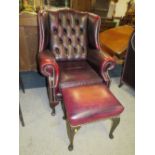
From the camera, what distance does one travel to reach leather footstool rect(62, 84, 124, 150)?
1316 mm

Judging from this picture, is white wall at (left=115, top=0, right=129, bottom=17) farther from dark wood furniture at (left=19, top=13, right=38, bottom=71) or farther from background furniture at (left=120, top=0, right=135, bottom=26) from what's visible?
dark wood furniture at (left=19, top=13, right=38, bottom=71)

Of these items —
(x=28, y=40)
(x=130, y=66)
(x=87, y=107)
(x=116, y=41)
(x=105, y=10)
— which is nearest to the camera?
(x=87, y=107)

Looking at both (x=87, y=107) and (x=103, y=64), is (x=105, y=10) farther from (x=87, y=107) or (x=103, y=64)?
(x=87, y=107)

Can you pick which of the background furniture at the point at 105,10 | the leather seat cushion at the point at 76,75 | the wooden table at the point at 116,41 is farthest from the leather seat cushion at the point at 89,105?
the background furniture at the point at 105,10

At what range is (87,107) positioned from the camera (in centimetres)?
133

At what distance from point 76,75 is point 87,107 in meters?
0.52

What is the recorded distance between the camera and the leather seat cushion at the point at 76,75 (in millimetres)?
1680

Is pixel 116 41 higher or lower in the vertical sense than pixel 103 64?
higher

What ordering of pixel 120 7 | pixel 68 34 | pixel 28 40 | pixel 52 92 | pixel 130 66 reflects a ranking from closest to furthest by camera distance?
pixel 52 92 → pixel 68 34 → pixel 130 66 → pixel 28 40 → pixel 120 7

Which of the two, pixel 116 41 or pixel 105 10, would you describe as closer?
pixel 116 41

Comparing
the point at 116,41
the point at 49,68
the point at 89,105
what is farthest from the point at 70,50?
the point at 116,41

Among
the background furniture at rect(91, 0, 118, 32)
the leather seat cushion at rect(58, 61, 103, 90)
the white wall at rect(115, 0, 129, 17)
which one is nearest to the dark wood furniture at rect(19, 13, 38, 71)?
the leather seat cushion at rect(58, 61, 103, 90)

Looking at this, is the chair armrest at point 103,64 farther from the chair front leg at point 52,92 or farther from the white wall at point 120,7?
the white wall at point 120,7
